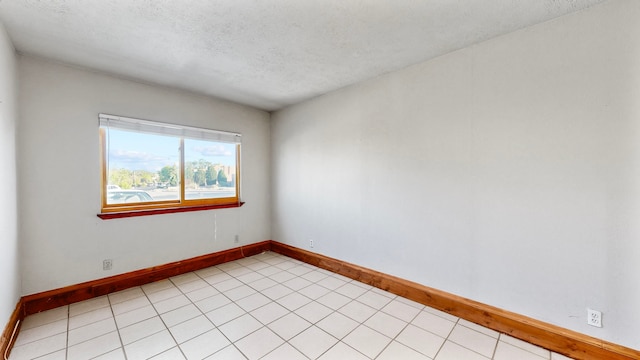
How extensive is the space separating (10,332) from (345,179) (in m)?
3.28

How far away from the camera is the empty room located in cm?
176

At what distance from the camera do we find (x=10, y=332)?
1903mm

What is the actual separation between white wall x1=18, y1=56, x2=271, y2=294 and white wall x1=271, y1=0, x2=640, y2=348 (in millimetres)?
2394

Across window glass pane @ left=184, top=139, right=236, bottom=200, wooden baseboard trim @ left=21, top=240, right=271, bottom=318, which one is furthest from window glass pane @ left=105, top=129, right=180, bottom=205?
wooden baseboard trim @ left=21, top=240, right=271, bottom=318

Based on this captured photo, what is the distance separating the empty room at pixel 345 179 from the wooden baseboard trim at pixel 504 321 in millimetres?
15

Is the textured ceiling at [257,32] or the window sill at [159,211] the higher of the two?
the textured ceiling at [257,32]

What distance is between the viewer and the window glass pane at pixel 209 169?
356 cm

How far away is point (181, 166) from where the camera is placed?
11.4 feet

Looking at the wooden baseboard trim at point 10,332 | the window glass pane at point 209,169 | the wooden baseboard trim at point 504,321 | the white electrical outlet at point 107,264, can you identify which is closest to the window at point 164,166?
the window glass pane at point 209,169

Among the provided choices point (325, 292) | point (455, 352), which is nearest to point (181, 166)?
point (325, 292)

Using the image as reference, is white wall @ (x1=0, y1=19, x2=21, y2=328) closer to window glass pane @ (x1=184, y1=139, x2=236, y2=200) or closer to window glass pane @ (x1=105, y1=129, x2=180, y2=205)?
window glass pane @ (x1=105, y1=129, x2=180, y2=205)

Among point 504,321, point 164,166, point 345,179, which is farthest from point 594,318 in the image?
point 164,166

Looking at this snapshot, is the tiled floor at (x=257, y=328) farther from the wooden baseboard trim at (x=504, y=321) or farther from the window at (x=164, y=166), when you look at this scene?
the window at (x=164, y=166)

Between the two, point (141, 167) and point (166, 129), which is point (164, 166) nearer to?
point (141, 167)
